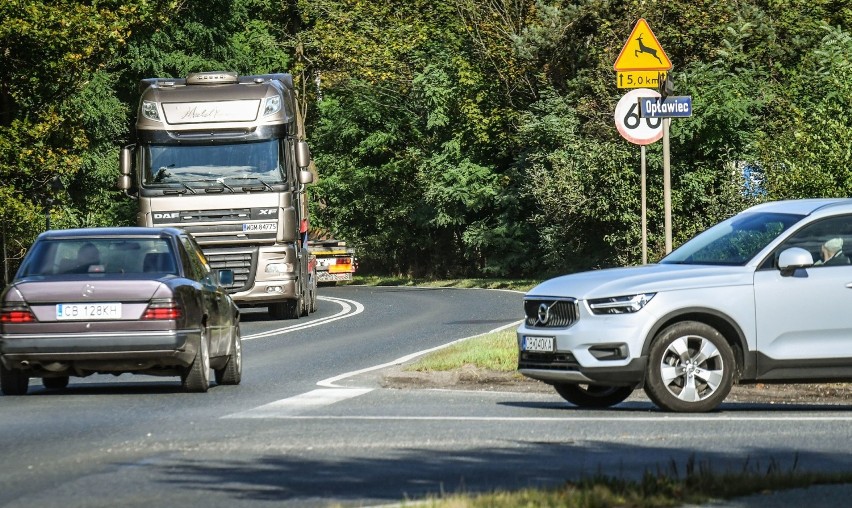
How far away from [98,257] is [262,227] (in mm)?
12441

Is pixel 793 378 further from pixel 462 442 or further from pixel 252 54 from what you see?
pixel 252 54

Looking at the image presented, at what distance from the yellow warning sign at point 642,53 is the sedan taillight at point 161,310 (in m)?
6.57

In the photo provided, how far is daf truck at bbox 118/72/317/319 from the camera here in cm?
2670

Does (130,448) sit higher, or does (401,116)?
(401,116)

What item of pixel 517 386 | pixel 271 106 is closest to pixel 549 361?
pixel 517 386

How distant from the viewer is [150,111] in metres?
26.9

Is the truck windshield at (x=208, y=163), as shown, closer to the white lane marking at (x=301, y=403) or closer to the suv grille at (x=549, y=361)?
the white lane marking at (x=301, y=403)

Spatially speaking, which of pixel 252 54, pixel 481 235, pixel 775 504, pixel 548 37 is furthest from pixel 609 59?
pixel 775 504

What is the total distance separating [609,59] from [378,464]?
3531cm

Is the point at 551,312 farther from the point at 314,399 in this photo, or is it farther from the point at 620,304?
the point at 314,399

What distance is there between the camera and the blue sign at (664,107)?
17656 millimetres

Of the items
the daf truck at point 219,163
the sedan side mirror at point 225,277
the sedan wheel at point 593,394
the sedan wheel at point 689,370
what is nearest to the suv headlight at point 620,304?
the sedan wheel at point 689,370

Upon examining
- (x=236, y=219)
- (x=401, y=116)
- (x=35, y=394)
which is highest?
(x=401, y=116)

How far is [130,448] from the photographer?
10414mm
